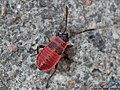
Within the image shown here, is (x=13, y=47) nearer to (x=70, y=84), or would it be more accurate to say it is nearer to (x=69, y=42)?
(x=69, y=42)

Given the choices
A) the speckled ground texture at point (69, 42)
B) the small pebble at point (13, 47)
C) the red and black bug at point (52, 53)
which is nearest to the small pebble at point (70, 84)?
the speckled ground texture at point (69, 42)

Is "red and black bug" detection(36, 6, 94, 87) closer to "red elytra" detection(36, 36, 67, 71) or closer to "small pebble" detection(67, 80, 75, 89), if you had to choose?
"red elytra" detection(36, 36, 67, 71)

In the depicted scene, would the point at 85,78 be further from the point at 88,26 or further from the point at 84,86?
the point at 88,26

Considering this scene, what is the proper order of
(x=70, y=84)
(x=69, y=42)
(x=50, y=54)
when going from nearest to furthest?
(x=50, y=54) → (x=70, y=84) → (x=69, y=42)

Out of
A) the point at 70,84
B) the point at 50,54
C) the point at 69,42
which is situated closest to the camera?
the point at 50,54

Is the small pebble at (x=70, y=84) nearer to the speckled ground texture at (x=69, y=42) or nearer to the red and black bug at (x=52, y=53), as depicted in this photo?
the speckled ground texture at (x=69, y=42)

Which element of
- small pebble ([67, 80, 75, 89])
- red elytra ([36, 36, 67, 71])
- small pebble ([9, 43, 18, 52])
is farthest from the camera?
small pebble ([9, 43, 18, 52])

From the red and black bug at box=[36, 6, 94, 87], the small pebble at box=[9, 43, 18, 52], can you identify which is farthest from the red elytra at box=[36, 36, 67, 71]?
the small pebble at box=[9, 43, 18, 52]

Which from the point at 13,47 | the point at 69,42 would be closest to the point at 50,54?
the point at 69,42
